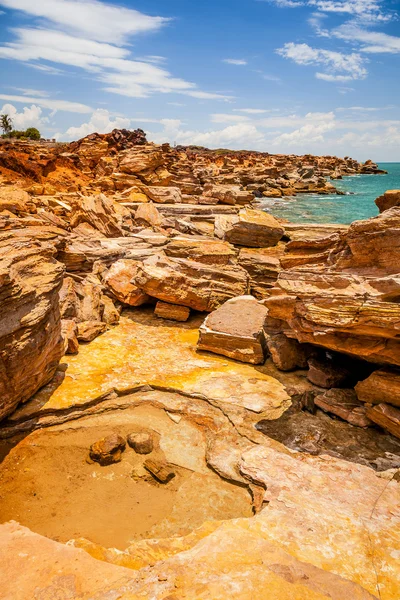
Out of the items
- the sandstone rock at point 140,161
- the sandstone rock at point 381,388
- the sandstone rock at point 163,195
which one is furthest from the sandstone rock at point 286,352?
the sandstone rock at point 140,161

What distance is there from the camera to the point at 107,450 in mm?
4512

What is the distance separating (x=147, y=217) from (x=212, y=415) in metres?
10.7

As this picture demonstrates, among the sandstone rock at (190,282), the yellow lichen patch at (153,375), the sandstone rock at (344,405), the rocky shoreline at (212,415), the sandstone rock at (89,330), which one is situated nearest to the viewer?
the rocky shoreline at (212,415)

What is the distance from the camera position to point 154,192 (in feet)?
62.4

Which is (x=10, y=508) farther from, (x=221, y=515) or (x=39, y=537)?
(x=221, y=515)

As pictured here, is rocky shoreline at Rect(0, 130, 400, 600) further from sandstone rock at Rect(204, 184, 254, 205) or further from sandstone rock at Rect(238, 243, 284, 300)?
sandstone rock at Rect(204, 184, 254, 205)

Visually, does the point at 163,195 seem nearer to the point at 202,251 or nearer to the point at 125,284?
the point at 202,251

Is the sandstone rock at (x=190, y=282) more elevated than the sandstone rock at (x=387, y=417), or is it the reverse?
the sandstone rock at (x=190, y=282)

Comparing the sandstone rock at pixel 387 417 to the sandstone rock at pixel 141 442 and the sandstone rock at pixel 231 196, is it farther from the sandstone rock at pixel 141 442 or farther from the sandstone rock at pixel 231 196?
the sandstone rock at pixel 231 196

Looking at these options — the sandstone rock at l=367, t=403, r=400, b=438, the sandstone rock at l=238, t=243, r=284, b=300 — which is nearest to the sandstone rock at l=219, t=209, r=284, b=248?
the sandstone rock at l=238, t=243, r=284, b=300

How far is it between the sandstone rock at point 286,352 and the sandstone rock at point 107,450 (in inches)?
111

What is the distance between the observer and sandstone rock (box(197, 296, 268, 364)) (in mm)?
6562

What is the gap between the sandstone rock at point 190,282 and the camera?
798 cm

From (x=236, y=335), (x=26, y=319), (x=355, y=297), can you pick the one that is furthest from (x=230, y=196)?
(x=26, y=319)
